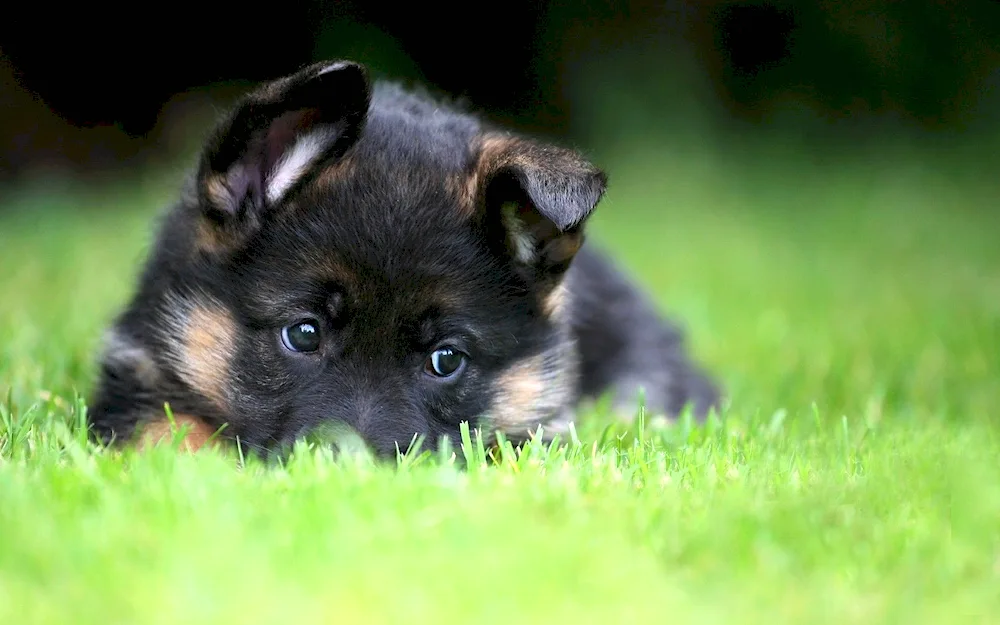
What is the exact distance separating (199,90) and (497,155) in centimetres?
756

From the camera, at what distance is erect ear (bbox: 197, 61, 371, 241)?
11.3 ft

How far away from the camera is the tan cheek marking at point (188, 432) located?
11.2 feet

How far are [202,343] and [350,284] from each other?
56 cm

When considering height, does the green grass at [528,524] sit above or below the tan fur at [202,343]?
above

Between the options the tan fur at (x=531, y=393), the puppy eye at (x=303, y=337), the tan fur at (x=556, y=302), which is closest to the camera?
the puppy eye at (x=303, y=337)

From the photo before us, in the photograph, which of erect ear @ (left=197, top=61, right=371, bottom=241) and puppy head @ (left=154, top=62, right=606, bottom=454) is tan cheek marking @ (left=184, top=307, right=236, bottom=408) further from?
erect ear @ (left=197, top=61, right=371, bottom=241)

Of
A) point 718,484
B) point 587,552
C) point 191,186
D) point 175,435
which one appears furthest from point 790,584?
point 191,186

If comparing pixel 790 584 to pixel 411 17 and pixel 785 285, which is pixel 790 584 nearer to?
pixel 785 285

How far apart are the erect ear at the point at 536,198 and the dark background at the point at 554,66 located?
22.6 feet

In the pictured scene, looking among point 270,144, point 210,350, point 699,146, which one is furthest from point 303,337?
point 699,146

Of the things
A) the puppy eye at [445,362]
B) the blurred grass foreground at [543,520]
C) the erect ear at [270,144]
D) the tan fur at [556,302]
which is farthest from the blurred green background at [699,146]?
the puppy eye at [445,362]

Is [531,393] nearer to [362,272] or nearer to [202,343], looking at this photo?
[362,272]

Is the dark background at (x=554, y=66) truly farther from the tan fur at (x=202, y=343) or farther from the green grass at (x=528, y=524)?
the tan fur at (x=202, y=343)

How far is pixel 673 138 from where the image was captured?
12711mm
